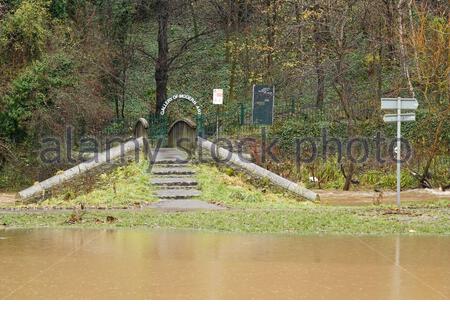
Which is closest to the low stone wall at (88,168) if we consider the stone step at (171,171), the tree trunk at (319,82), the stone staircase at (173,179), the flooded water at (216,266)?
the stone staircase at (173,179)

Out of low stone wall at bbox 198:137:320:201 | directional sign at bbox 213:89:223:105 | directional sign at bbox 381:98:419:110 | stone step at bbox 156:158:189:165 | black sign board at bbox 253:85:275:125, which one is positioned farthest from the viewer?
black sign board at bbox 253:85:275:125

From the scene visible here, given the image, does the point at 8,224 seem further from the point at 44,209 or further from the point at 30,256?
the point at 30,256

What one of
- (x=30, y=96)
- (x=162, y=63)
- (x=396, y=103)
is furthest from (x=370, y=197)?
(x=162, y=63)

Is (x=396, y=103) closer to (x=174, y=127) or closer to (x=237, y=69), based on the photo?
(x=174, y=127)

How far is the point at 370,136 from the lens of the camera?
34.5 m

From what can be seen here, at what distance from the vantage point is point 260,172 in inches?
917

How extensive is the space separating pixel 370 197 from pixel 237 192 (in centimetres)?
517

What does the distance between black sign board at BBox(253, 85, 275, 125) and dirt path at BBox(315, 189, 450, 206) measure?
4579 mm

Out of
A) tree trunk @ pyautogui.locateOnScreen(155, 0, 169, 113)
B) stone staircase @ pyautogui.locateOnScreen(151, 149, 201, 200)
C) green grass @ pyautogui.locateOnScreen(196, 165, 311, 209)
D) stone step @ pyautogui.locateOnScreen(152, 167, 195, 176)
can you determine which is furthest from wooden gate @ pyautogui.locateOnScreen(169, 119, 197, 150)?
tree trunk @ pyautogui.locateOnScreen(155, 0, 169, 113)

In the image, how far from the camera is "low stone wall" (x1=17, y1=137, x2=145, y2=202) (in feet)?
70.7

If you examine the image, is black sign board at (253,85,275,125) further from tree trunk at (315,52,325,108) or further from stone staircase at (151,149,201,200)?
stone staircase at (151,149,201,200)

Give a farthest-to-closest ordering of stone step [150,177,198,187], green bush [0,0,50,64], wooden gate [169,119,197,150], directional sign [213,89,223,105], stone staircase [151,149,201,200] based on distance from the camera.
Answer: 1. green bush [0,0,50,64]
2. directional sign [213,89,223,105]
3. wooden gate [169,119,197,150]
4. stone step [150,177,198,187]
5. stone staircase [151,149,201,200]

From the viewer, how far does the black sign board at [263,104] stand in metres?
31.2

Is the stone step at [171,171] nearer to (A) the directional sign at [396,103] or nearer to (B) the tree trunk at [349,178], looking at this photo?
(B) the tree trunk at [349,178]
